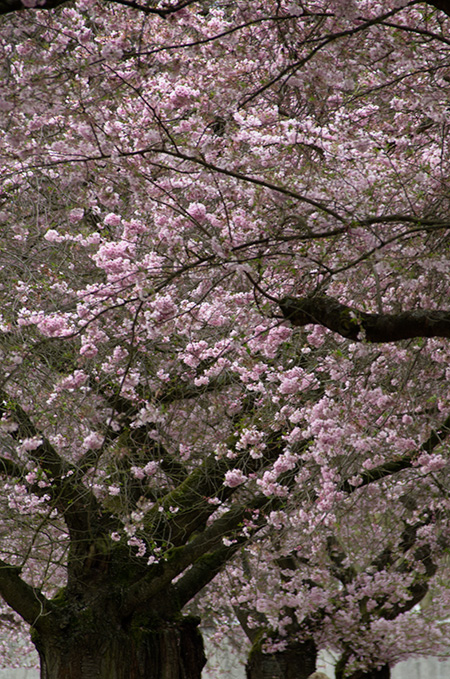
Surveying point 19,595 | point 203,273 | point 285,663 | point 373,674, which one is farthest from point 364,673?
point 203,273

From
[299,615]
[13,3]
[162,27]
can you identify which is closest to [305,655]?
[299,615]

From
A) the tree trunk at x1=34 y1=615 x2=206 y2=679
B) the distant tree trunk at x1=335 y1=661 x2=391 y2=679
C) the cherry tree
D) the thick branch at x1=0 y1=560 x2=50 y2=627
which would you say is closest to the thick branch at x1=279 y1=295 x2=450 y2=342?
the cherry tree

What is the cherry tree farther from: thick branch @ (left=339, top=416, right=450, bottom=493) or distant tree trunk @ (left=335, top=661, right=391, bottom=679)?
distant tree trunk @ (left=335, top=661, right=391, bottom=679)

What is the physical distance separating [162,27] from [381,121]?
177 centimetres

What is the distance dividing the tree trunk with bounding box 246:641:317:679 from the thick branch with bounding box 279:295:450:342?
866cm

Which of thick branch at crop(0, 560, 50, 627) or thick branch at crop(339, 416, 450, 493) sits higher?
thick branch at crop(339, 416, 450, 493)

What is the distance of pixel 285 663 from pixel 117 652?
475 centimetres

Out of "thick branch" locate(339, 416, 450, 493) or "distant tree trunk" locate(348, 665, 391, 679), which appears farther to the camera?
"distant tree trunk" locate(348, 665, 391, 679)

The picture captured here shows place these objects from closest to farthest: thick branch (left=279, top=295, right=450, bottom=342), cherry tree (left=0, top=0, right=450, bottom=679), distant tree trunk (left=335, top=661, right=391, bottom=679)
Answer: thick branch (left=279, top=295, right=450, bottom=342) < cherry tree (left=0, top=0, right=450, bottom=679) < distant tree trunk (left=335, top=661, right=391, bottom=679)

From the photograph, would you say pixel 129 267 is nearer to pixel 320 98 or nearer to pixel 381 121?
pixel 320 98

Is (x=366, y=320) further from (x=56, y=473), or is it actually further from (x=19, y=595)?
(x=19, y=595)

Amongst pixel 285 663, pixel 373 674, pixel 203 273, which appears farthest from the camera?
pixel 373 674

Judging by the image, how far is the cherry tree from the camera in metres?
4.38

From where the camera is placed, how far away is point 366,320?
4109 millimetres
